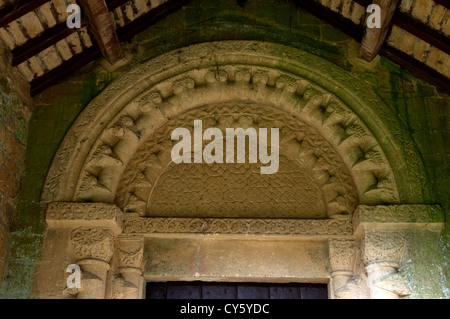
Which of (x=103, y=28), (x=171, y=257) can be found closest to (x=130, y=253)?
(x=171, y=257)

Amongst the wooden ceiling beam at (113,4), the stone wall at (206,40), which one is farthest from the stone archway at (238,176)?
the wooden ceiling beam at (113,4)

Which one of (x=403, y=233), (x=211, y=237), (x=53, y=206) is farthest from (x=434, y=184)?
(x=53, y=206)

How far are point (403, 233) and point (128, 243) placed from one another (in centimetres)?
212

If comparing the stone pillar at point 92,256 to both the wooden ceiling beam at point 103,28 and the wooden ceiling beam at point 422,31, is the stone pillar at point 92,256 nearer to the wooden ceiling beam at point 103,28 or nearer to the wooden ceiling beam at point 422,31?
the wooden ceiling beam at point 103,28

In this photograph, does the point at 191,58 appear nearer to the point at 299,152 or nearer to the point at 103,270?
the point at 299,152

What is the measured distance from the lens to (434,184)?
5.02 metres

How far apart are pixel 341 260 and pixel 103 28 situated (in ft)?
8.62

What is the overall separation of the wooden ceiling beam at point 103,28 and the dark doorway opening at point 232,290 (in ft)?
6.36

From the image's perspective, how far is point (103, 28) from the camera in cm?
509

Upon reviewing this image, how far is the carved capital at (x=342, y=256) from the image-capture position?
195 inches

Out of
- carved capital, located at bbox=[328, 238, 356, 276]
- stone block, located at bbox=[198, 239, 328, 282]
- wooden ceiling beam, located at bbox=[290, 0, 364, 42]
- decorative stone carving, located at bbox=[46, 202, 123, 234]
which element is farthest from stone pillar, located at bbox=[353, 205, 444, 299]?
decorative stone carving, located at bbox=[46, 202, 123, 234]

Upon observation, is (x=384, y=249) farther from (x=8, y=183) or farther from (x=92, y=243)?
(x=8, y=183)

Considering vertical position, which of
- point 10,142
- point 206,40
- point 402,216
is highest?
point 206,40

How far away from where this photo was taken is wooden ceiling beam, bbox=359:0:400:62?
4.83 metres
